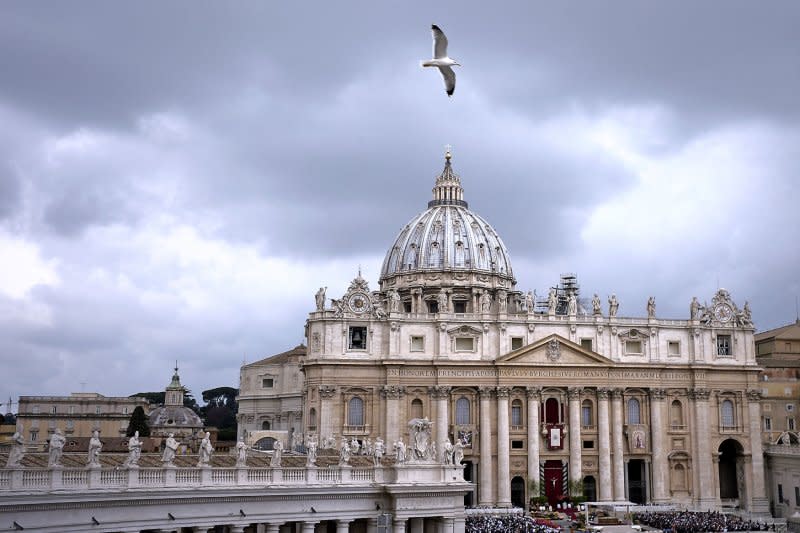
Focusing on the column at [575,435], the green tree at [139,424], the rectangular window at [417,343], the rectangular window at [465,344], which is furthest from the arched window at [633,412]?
the green tree at [139,424]

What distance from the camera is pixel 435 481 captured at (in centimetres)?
4303

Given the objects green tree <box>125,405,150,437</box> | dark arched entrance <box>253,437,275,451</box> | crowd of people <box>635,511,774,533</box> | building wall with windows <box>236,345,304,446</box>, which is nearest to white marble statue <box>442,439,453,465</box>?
crowd of people <box>635,511,774,533</box>

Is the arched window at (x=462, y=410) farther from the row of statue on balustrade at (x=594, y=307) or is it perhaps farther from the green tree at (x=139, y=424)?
the green tree at (x=139, y=424)

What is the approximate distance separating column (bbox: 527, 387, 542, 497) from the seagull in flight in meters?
62.8

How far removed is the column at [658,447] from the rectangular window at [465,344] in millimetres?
17139

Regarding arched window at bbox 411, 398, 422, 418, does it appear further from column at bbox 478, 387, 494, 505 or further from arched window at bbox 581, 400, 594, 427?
→ arched window at bbox 581, 400, 594, 427

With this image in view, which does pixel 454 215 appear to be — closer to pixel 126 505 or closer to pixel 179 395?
pixel 179 395

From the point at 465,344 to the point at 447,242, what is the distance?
91.7 ft

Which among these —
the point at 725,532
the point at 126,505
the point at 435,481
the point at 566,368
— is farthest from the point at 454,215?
the point at 126,505

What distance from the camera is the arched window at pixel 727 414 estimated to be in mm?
91562

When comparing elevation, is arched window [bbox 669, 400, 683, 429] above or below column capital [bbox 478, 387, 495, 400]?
below

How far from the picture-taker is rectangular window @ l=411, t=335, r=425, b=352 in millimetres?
87750

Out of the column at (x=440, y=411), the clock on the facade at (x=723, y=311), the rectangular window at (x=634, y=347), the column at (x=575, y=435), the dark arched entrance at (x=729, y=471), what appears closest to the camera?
the column at (x=440, y=411)

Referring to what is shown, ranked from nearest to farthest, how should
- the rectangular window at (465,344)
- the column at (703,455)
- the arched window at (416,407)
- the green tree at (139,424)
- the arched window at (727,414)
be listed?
the arched window at (416,407), the rectangular window at (465,344), the column at (703,455), the arched window at (727,414), the green tree at (139,424)
